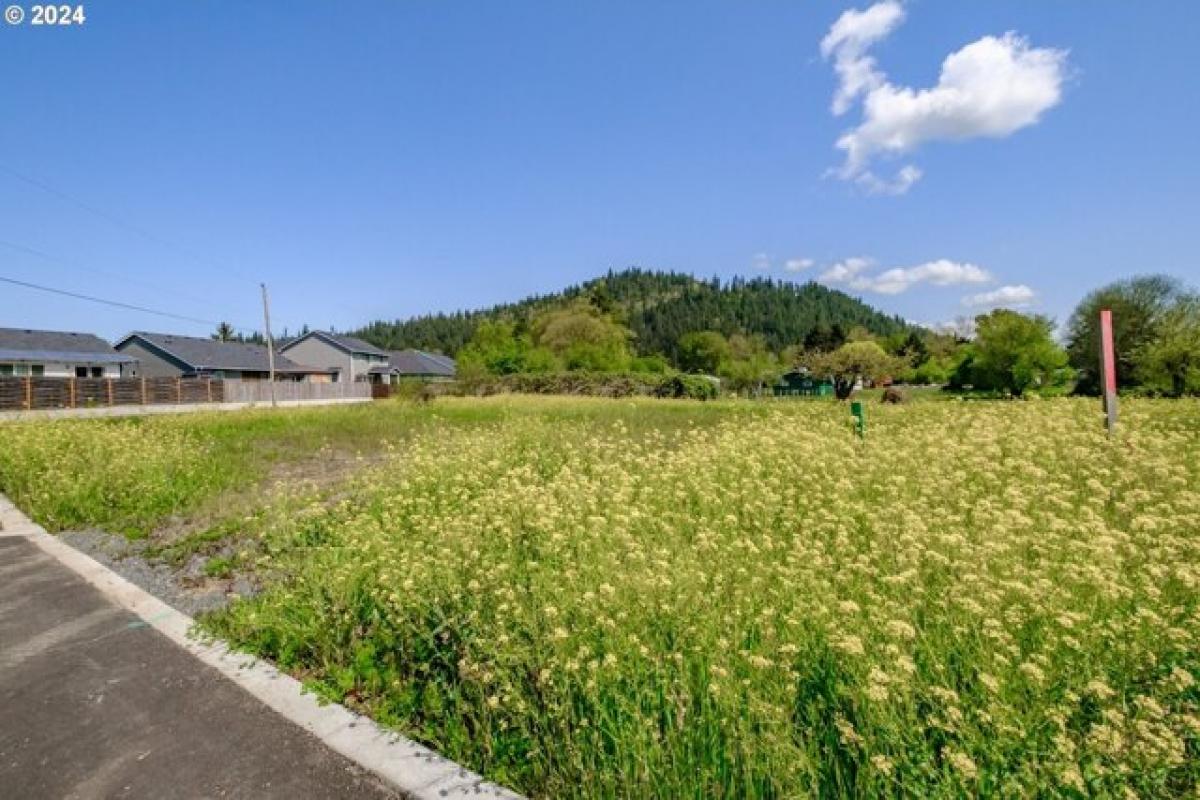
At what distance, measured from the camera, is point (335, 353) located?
6178cm

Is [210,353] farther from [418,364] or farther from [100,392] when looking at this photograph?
[418,364]

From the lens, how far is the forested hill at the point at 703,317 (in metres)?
128

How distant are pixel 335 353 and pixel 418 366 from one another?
49.9 ft

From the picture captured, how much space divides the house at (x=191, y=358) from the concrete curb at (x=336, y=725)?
163ft

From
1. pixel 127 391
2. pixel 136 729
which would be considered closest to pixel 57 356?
pixel 127 391

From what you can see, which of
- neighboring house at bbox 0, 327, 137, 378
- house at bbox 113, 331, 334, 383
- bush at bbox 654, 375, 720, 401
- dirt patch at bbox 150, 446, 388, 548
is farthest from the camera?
house at bbox 113, 331, 334, 383

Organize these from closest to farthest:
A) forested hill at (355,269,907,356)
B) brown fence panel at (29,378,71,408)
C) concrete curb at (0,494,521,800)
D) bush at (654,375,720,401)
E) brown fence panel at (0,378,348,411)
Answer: concrete curb at (0,494,521,800)
brown fence panel at (0,378,348,411)
brown fence panel at (29,378,71,408)
bush at (654,375,720,401)
forested hill at (355,269,907,356)

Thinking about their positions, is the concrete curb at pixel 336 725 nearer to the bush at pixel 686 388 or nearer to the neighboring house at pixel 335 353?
the bush at pixel 686 388

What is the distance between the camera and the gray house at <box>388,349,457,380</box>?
71.9 m

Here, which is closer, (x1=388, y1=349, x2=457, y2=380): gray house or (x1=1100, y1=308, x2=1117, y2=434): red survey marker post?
(x1=1100, y1=308, x2=1117, y2=434): red survey marker post

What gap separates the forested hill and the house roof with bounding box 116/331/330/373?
188 feet

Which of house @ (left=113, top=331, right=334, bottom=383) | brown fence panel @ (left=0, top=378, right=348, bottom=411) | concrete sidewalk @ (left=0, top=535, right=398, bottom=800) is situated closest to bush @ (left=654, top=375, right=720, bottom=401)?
brown fence panel @ (left=0, top=378, right=348, bottom=411)

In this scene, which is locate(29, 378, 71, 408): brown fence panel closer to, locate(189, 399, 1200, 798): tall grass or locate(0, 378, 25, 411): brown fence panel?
locate(0, 378, 25, 411): brown fence panel

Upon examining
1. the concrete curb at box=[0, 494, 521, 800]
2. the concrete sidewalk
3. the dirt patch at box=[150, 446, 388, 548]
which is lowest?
the concrete sidewalk
